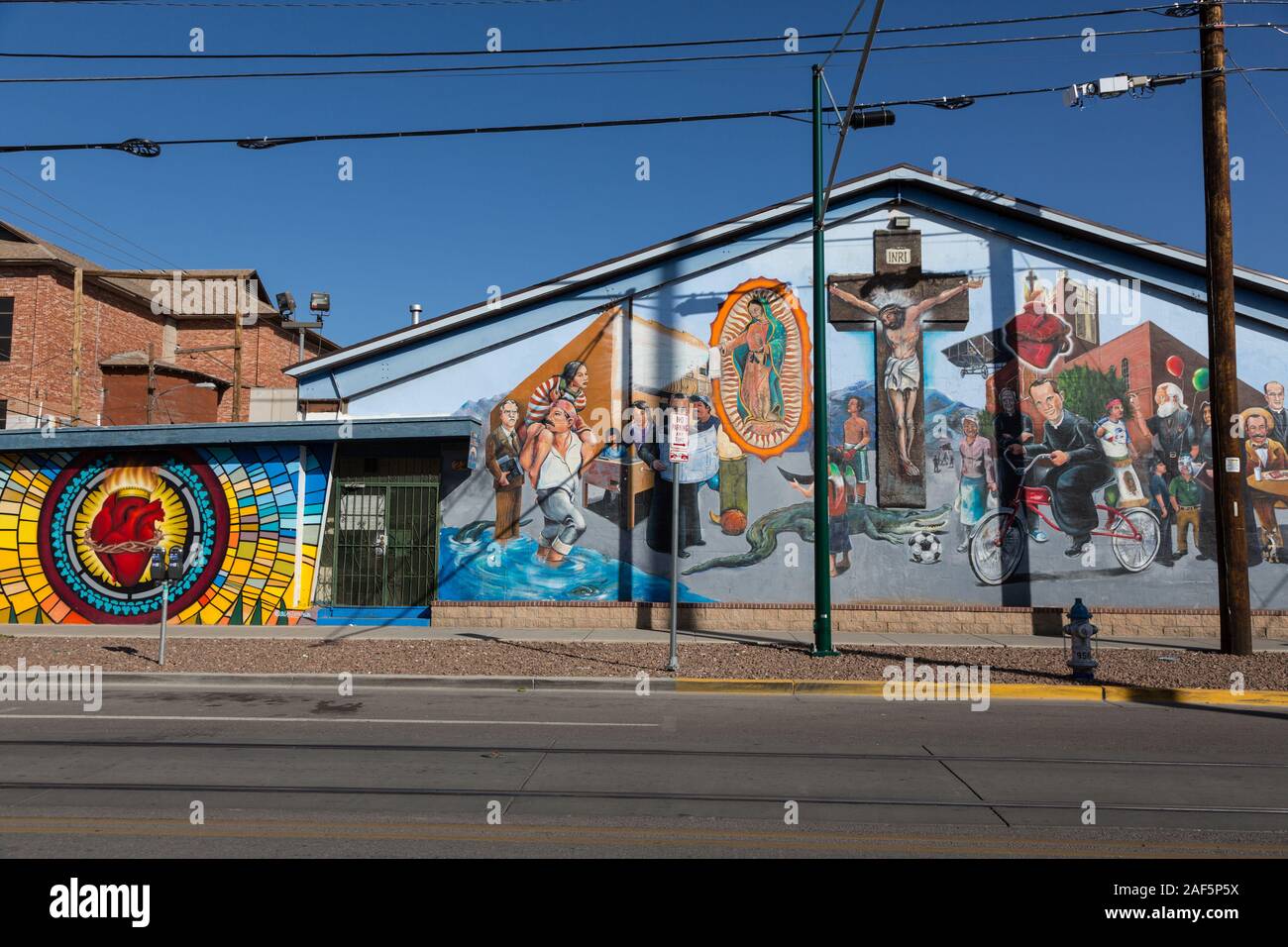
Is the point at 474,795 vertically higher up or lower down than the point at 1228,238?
lower down

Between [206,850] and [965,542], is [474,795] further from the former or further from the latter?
[965,542]

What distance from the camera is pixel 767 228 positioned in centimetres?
1659

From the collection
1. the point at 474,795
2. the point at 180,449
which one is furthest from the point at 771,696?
the point at 180,449

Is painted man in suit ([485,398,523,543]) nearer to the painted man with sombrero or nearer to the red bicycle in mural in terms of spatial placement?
the red bicycle in mural

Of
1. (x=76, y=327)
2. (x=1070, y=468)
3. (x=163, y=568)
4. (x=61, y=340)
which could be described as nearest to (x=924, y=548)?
(x=1070, y=468)

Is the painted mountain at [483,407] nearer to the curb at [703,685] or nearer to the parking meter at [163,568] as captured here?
the parking meter at [163,568]

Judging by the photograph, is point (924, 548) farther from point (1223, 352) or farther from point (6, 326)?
point (6, 326)

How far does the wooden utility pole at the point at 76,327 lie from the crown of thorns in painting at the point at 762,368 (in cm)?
2444

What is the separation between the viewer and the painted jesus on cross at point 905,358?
1592cm

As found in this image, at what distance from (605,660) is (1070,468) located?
29.0 ft

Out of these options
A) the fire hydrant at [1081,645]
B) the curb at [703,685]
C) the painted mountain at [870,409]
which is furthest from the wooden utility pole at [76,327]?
the fire hydrant at [1081,645]
